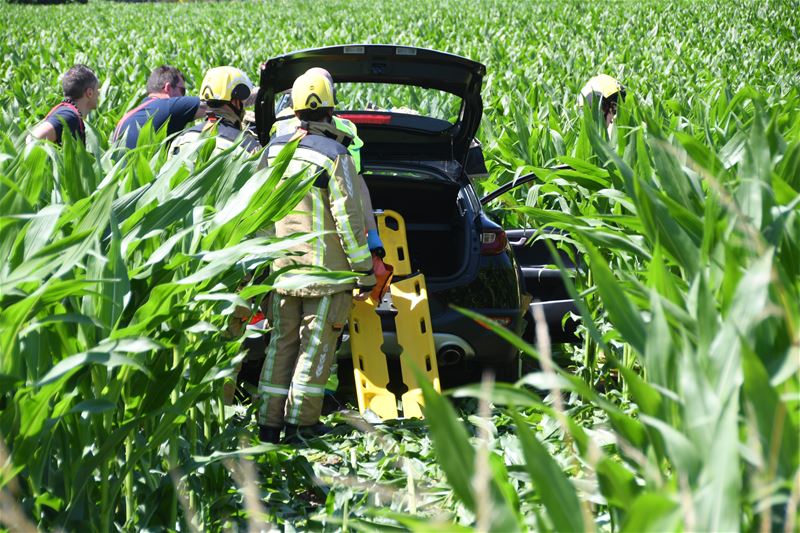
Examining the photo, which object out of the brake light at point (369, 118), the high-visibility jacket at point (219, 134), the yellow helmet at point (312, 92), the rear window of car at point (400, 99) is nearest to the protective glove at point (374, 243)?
the yellow helmet at point (312, 92)

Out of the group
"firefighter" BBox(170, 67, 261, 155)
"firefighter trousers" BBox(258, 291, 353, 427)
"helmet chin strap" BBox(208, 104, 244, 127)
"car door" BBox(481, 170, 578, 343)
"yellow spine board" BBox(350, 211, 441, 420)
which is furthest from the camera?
"car door" BBox(481, 170, 578, 343)

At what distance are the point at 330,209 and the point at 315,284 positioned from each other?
0.40 meters

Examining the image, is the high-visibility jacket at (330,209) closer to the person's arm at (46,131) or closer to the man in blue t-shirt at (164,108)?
the man in blue t-shirt at (164,108)

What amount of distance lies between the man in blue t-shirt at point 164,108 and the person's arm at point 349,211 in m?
1.49

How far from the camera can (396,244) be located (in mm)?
5641

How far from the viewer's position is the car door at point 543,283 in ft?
20.2

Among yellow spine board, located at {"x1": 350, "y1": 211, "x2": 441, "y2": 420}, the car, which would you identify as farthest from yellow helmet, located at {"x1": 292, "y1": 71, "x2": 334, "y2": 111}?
yellow spine board, located at {"x1": 350, "y1": 211, "x2": 441, "y2": 420}

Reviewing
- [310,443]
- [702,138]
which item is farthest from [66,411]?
[702,138]

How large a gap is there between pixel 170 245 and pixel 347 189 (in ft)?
6.71

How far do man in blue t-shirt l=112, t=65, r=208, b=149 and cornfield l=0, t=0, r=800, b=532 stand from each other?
0.86m

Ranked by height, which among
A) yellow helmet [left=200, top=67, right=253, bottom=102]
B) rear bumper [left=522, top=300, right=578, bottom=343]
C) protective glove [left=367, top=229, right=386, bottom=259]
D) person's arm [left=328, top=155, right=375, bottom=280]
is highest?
yellow helmet [left=200, top=67, right=253, bottom=102]

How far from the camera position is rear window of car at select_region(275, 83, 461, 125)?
12.0 meters

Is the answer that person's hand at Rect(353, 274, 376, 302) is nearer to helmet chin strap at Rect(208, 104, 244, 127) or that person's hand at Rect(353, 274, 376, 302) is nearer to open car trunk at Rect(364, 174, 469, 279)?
open car trunk at Rect(364, 174, 469, 279)

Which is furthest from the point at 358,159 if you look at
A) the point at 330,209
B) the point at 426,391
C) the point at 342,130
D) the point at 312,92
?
the point at 426,391
